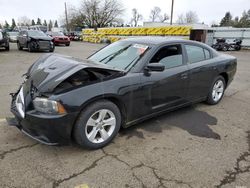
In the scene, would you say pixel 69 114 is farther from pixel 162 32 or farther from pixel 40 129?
pixel 162 32

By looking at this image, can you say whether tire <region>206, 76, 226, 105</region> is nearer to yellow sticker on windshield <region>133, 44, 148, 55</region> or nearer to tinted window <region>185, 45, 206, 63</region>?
tinted window <region>185, 45, 206, 63</region>

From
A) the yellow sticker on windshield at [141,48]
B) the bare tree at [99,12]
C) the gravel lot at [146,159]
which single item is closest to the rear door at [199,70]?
the gravel lot at [146,159]

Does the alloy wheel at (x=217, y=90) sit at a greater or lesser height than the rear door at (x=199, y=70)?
lesser

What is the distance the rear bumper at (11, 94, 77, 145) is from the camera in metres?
2.63

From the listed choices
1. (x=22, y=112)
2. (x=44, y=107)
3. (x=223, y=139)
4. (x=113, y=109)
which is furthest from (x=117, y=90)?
(x=223, y=139)

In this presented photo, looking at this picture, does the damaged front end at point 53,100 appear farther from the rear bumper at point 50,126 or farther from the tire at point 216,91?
the tire at point 216,91

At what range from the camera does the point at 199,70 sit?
169 inches

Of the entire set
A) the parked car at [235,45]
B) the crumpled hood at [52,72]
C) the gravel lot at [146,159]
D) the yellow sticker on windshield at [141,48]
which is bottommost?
the gravel lot at [146,159]

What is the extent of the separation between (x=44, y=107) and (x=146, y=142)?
60.6 inches

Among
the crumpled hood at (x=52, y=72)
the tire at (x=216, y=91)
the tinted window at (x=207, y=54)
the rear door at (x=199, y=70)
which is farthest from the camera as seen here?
the tire at (x=216, y=91)

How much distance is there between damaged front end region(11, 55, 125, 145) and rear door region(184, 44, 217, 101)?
1700 millimetres

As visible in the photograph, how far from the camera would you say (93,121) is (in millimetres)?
2973

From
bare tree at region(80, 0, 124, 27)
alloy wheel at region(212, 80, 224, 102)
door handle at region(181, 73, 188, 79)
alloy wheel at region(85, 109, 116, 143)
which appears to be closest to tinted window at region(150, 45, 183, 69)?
door handle at region(181, 73, 188, 79)

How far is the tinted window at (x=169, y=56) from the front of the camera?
367 centimetres
